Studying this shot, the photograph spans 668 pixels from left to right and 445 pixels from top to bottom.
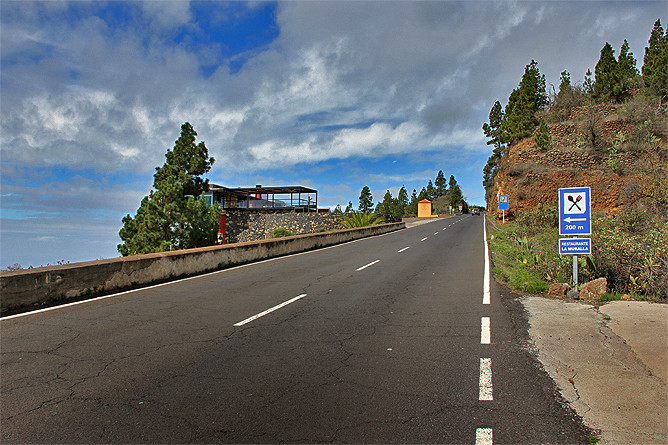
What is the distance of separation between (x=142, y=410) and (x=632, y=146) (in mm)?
34007

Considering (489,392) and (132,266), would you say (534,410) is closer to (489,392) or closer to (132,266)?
(489,392)

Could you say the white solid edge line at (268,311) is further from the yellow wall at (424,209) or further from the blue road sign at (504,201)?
the yellow wall at (424,209)

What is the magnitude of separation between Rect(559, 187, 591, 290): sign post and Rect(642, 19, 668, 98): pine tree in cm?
3086

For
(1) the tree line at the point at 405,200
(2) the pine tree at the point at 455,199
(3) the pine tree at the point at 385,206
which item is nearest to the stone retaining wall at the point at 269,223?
(1) the tree line at the point at 405,200

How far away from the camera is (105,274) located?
363 inches

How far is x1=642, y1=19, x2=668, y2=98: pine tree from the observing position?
32344 millimetres

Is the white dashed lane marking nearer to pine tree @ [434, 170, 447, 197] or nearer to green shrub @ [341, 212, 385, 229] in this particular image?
green shrub @ [341, 212, 385, 229]

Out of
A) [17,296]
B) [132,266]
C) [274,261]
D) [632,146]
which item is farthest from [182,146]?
[632,146]

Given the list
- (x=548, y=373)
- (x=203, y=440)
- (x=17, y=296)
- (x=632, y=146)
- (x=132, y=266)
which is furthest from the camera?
(x=632, y=146)

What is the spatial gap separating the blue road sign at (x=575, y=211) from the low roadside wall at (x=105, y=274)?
10178mm

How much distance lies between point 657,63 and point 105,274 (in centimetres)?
4520

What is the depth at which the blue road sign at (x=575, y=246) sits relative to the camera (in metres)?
8.39

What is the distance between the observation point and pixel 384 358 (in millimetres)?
4852

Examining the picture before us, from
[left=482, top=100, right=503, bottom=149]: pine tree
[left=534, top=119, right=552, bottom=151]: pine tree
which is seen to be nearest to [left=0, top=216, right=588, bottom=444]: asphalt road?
[left=534, top=119, right=552, bottom=151]: pine tree
